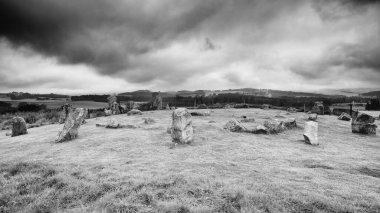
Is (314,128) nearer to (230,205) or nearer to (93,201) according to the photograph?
(230,205)

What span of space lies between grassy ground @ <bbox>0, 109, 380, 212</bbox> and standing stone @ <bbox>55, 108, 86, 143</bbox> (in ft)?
8.99

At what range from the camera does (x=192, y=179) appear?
8.95 m

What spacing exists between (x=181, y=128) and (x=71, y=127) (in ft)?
32.7

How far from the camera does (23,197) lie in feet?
26.7

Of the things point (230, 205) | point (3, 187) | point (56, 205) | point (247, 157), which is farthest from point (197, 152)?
point (3, 187)

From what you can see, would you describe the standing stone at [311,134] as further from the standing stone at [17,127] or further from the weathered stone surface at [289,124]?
the standing stone at [17,127]

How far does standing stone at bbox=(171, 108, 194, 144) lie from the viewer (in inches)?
653

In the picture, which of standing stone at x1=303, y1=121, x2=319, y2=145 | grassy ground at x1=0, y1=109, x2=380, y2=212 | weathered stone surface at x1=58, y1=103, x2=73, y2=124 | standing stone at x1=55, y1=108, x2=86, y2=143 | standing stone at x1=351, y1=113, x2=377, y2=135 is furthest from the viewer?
weathered stone surface at x1=58, y1=103, x2=73, y2=124

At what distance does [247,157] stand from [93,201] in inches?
341

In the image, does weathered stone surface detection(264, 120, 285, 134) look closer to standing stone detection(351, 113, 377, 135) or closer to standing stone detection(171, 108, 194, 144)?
standing stone detection(351, 113, 377, 135)

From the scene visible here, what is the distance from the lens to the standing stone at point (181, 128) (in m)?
16.6

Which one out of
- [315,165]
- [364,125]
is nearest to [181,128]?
[315,165]

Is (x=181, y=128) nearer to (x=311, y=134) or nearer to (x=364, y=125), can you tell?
(x=311, y=134)

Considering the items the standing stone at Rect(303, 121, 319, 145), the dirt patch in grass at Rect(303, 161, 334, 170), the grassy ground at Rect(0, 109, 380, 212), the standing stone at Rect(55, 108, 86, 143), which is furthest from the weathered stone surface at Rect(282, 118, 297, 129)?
the standing stone at Rect(55, 108, 86, 143)
